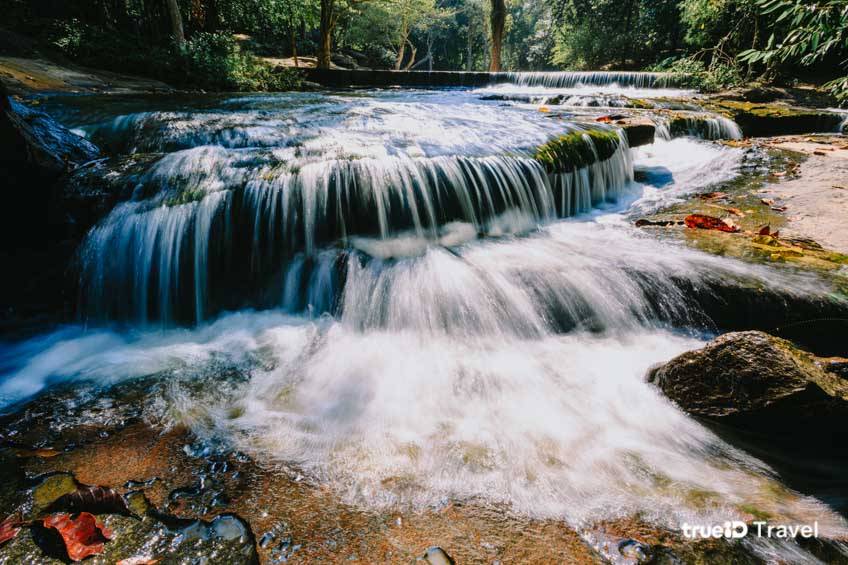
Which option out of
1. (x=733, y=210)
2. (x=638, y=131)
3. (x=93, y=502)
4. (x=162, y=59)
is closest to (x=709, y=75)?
(x=638, y=131)

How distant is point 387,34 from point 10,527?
129 ft

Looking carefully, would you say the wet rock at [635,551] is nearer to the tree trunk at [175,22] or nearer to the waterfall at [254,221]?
the waterfall at [254,221]

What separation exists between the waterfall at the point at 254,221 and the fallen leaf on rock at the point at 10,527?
230 centimetres

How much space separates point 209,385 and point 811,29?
469cm

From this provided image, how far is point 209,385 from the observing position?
8.53 feet

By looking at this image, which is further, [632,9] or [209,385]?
[632,9]

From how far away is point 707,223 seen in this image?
4.23 meters

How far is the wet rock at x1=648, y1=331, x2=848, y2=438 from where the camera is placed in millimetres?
1955

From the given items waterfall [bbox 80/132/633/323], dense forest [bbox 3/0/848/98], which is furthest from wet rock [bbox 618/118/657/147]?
waterfall [bbox 80/132/633/323]

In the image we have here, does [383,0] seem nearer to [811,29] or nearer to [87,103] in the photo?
[87,103]

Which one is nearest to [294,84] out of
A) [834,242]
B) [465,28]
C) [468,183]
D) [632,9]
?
[468,183]

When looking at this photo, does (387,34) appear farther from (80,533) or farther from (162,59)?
(80,533)

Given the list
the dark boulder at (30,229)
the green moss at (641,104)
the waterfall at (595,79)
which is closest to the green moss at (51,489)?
the dark boulder at (30,229)

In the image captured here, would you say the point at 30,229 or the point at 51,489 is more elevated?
the point at 30,229
